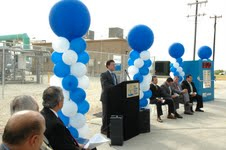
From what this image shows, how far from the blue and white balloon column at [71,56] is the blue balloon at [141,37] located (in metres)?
2.63

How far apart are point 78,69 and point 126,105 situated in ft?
4.96

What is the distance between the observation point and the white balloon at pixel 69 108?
16.3 feet

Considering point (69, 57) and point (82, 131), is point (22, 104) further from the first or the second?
point (82, 131)

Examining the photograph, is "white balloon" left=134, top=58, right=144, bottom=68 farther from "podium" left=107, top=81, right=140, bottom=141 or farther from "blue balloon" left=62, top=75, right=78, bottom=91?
"blue balloon" left=62, top=75, right=78, bottom=91

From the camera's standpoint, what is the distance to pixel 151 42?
771 centimetres

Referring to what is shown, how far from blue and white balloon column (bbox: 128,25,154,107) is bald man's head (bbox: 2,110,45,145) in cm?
589

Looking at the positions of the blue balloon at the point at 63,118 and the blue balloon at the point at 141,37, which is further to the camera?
the blue balloon at the point at 141,37

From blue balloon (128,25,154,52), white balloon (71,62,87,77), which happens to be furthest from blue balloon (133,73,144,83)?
white balloon (71,62,87,77)

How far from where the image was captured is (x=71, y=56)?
4.96 m

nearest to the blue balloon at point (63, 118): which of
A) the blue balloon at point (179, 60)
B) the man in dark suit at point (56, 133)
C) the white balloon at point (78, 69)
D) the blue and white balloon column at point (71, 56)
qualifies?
the blue and white balloon column at point (71, 56)

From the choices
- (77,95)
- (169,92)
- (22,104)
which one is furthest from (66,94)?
(169,92)

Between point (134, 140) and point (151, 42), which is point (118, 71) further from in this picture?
point (134, 140)

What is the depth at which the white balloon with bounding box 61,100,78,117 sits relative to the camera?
16.3ft

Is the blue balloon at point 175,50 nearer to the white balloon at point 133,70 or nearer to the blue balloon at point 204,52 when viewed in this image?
the blue balloon at point 204,52
